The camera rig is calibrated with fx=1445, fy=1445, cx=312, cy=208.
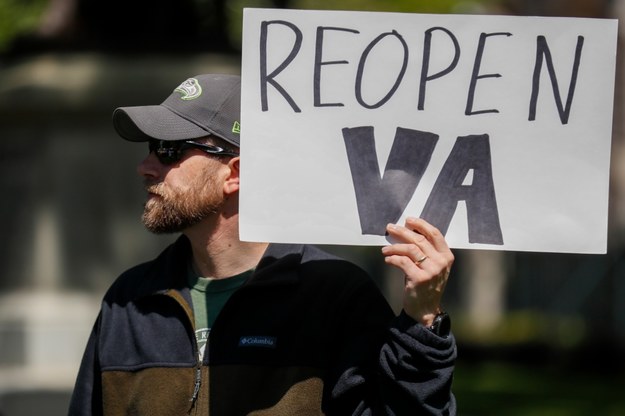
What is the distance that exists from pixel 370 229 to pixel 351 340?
312 millimetres

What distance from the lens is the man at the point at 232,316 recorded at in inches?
147

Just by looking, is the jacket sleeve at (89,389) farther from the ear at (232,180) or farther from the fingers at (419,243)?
the fingers at (419,243)

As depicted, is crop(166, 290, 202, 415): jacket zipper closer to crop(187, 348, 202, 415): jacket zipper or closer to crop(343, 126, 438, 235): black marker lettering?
crop(187, 348, 202, 415): jacket zipper

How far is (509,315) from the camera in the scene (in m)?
23.0

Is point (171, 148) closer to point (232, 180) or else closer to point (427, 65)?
point (232, 180)

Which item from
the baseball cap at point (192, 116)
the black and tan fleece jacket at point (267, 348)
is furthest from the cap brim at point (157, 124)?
the black and tan fleece jacket at point (267, 348)

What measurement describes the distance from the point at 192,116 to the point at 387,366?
98cm

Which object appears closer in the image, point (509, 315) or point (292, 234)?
point (292, 234)

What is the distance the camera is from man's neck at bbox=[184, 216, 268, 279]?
4.23 m

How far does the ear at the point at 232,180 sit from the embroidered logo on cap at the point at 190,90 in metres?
0.22

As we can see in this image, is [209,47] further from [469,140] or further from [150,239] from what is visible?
[469,140]

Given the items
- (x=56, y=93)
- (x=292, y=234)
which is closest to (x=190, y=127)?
(x=292, y=234)

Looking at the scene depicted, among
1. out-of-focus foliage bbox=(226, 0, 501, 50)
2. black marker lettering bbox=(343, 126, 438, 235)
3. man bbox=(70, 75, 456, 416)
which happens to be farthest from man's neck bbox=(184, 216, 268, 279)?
out-of-focus foliage bbox=(226, 0, 501, 50)

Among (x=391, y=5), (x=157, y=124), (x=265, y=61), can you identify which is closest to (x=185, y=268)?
(x=157, y=124)
